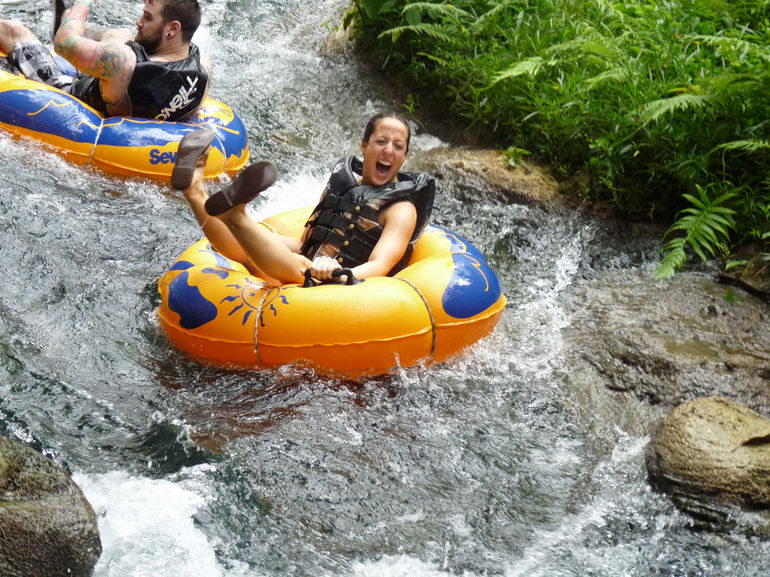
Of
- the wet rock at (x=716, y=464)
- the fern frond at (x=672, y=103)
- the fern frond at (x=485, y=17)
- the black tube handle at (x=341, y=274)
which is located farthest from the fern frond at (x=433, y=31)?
the wet rock at (x=716, y=464)

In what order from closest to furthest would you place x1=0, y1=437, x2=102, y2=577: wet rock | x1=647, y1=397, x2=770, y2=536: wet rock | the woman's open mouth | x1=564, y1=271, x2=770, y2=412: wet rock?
1. x1=0, y1=437, x2=102, y2=577: wet rock
2. x1=647, y1=397, x2=770, y2=536: wet rock
3. x1=564, y1=271, x2=770, y2=412: wet rock
4. the woman's open mouth

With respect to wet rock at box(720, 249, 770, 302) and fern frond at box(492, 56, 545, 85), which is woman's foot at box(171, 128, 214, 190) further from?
Result: wet rock at box(720, 249, 770, 302)

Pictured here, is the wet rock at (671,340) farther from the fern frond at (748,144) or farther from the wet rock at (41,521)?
the wet rock at (41,521)

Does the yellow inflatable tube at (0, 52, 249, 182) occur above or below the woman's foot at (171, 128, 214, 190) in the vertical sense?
below

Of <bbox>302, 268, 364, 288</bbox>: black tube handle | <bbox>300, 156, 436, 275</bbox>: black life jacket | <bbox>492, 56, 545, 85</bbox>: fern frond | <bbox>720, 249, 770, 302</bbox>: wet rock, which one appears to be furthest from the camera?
<bbox>492, 56, 545, 85</bbox>: fern frond

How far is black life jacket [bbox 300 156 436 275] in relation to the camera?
4922 millimetres

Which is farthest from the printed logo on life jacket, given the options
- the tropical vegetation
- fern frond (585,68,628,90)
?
fern frond (585,68,628,90)

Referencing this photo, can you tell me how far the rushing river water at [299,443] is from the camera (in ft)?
11.9

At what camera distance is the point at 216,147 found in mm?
6617

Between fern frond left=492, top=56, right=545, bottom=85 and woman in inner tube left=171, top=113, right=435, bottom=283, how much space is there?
1.72 metres

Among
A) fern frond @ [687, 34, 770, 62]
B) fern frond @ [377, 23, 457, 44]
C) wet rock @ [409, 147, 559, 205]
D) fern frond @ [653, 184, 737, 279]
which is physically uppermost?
fern frond @ [687, 34, 770, 62]

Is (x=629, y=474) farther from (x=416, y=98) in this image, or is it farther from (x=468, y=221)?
(x=416, y=98)

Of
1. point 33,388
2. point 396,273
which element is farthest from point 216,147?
point 33,388

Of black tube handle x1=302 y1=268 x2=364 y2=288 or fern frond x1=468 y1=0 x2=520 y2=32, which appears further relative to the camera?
fern frond x1=468 y1=0 x2=520 y2=32
